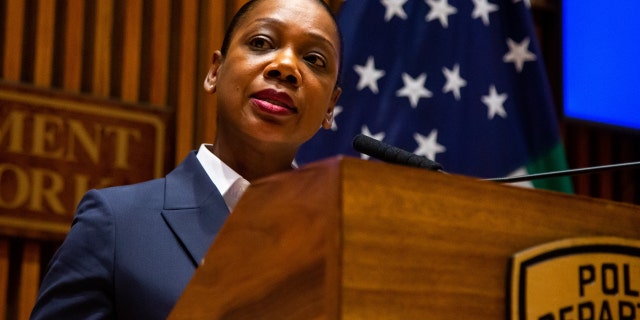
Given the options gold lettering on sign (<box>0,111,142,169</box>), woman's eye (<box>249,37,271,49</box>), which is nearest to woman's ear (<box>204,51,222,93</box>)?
woman's eye (<box>249,37,271,49</box>)

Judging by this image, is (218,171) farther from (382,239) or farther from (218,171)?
(382,239)

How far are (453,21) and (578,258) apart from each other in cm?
266

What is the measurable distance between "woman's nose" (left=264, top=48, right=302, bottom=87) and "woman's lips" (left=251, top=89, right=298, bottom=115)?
1.1 inches

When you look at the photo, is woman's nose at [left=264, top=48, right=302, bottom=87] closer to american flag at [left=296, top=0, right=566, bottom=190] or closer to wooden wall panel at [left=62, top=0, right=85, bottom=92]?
wooden wall panel at [left=62, top=0, right=85, bottom=92]

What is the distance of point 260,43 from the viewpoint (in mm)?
1538

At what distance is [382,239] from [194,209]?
0.60 metres

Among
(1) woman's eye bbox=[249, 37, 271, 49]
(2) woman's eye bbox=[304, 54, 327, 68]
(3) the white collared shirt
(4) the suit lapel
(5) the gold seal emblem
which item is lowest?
(5) the gold seal emblem

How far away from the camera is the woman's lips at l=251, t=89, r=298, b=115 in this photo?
1.47 metres

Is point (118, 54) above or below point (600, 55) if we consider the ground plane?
below

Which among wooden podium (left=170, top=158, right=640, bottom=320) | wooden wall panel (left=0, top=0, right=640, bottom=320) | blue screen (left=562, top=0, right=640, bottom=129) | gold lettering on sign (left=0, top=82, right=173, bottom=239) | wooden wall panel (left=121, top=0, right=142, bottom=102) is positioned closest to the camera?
wooden podium (left=170, top=158, right=640, bottom=320)

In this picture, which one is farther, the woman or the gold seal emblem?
the woman

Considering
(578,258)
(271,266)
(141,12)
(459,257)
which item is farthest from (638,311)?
(141,12)

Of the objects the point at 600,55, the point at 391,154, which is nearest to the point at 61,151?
the point at 391,154

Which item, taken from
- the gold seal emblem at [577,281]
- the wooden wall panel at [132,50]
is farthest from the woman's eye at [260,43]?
the wooden wall panel at [132,50]
